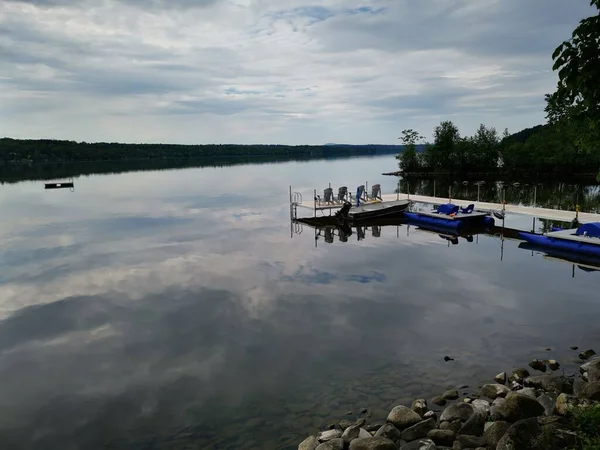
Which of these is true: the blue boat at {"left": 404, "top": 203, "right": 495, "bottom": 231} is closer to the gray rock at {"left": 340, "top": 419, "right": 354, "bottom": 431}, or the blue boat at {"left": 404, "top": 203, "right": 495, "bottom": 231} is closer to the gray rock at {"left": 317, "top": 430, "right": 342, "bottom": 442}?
the gray rock at {"left": 340, "top": 419, "right": 354, "bottom": 431}

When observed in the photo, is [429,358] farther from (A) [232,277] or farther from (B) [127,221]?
(B) [127,221]

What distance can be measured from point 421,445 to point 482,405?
6.78 feet

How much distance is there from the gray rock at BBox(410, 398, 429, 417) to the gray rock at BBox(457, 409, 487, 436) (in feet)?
3.31

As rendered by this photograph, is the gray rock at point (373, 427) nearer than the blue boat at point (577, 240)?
Yes

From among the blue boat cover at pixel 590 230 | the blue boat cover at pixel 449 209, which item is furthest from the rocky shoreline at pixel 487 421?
the blue boat cover at pixel 449 209

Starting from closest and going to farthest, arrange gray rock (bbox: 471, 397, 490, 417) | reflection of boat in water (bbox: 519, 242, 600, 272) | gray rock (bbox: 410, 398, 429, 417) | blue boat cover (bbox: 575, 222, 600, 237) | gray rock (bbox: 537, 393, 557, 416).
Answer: gray rock (bbox: 537, 393, 557, 416) → gray rock (bbox: 471, 397, 490, 417) → gray rock (bbox: 410, 398, 429, 417) → reflection of boat in water (bbox: 519, 242, 600, 272) → blue boat cover (bbox: 575, 222, 600, 237)

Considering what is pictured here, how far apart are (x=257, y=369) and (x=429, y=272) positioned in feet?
35.9

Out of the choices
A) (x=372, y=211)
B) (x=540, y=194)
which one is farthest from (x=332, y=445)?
(x=540, y=194)

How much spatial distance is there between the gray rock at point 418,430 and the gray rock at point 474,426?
0.49 meters

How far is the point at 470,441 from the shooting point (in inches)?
275

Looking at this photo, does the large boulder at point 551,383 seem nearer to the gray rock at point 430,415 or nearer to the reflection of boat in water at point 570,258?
the gray rock at point 430,415

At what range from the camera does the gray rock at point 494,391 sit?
896cm

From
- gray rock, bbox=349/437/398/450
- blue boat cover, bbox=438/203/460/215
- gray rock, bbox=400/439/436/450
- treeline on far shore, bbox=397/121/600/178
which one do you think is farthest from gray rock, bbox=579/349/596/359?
treeline on far shore, bbox=397/121/600/178

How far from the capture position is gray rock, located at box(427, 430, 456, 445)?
739 cm
